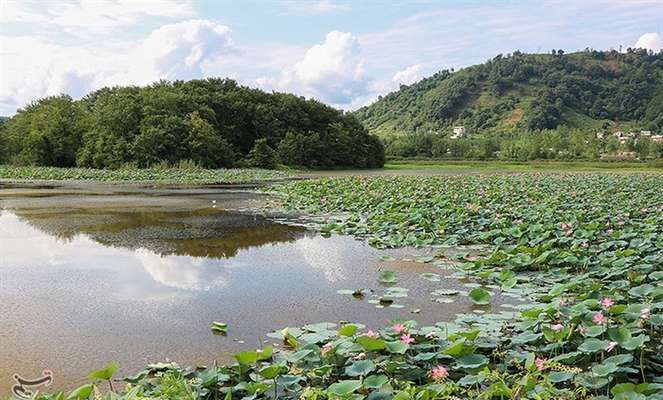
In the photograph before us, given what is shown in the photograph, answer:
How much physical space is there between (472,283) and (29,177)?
102 feet

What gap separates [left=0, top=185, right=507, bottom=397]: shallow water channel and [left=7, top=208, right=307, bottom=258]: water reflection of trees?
0.12 ft

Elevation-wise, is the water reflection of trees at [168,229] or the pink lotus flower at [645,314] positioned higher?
the pink lotus flower at [645,314]

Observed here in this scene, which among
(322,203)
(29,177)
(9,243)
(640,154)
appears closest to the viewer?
(9,243)

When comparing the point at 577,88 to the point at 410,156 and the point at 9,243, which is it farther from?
the point at 9,243

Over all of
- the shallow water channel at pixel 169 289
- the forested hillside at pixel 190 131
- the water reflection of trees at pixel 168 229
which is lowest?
the shallow water channel at pixel 169 289

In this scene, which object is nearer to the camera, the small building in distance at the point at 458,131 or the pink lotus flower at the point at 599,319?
the pink lotus flower at the point at 599,319

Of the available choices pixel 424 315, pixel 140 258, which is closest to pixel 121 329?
pixel 424 315

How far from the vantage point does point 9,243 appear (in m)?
9.38

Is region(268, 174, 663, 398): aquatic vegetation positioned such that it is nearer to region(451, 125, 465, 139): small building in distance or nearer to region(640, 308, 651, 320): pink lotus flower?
region(640, 308, 651, 320): pink lotus flower

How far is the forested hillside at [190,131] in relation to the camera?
43438 mm

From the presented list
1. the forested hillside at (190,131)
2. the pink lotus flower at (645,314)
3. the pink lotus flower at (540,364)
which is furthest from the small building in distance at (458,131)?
the pink lotus flower at (540,364)

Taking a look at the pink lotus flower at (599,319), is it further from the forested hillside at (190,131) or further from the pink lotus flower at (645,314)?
the forested hillside at (190,131)

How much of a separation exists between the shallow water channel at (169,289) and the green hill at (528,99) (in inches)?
3867

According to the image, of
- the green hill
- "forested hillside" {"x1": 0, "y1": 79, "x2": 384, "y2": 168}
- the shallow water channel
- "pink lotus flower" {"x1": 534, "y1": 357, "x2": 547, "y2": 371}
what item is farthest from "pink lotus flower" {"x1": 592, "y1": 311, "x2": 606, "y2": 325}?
the green hill
